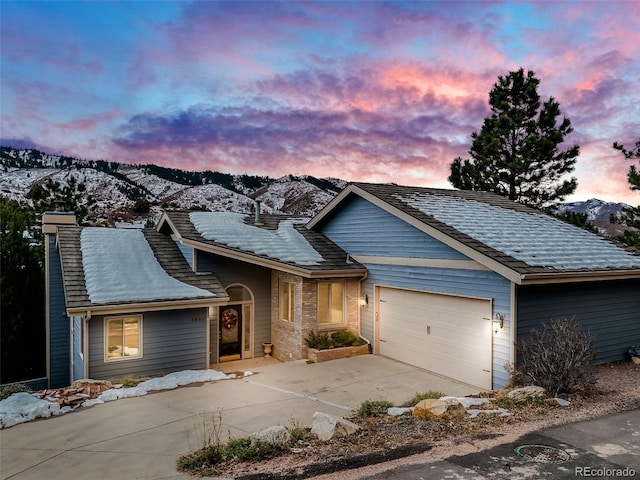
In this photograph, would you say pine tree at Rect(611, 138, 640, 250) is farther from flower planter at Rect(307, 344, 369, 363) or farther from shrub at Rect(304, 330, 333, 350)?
shrub at Rect(304, 330, 333, 350)

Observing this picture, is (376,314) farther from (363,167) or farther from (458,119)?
(363,167)

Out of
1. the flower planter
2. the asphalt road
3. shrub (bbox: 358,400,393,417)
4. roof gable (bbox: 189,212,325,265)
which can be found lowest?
the flower planter

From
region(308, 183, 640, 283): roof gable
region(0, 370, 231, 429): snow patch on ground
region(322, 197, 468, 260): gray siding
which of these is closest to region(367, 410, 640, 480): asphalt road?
region(308, 183, 640, 283): roof gable

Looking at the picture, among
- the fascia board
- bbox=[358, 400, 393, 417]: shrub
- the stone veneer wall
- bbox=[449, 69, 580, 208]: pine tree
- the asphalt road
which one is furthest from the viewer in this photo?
bbox=[449, 69, 580, 208]: pine tree

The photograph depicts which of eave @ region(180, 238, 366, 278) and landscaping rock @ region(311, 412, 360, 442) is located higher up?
eave @ region(180, 238, 366, 278)

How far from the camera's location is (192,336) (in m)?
13.6

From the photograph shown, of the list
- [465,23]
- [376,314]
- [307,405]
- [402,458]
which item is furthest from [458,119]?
[402,458]

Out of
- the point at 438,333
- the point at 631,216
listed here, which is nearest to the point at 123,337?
the point at 438,333

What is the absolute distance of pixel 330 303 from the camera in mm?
14758

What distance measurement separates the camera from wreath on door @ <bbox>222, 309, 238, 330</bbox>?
15.6m

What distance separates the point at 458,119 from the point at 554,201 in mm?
8004

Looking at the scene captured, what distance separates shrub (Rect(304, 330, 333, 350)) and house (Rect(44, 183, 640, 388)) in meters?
0.27

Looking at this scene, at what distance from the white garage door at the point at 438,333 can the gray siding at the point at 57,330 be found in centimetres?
1146

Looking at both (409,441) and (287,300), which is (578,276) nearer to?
(409,441)
